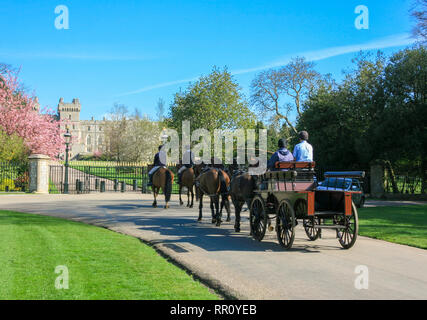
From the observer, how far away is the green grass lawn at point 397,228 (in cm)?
1059

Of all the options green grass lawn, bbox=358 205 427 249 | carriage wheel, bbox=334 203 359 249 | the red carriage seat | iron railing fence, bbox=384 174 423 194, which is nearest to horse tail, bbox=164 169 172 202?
green grass lawn, bbox=358 205 427 249

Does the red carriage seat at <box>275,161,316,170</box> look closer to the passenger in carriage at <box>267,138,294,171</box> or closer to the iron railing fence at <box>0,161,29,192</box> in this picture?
the passenger in carriage at <box>267,138,294,171</box>

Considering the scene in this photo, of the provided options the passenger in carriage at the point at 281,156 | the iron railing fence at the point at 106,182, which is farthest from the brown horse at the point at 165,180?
the passenger in carriage at the point at 281,156

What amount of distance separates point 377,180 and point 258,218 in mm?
21821

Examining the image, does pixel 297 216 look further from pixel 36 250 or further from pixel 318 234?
pixel 36 250

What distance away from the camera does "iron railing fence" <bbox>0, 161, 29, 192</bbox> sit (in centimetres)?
2886

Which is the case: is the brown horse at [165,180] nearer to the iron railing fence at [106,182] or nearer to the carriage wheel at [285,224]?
the iron railing fence at [106,182]

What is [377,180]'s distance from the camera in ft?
96.2

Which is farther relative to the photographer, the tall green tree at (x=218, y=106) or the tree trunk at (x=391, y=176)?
the tall green tree at (x=218, y=106)

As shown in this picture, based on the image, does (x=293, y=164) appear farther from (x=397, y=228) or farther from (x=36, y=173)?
(x=36, y=173)

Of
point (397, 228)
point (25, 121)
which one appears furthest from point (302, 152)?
point (25, 121)

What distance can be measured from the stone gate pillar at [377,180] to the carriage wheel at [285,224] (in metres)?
22.2

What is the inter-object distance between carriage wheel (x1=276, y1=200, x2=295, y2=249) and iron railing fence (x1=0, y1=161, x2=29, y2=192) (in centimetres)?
2467

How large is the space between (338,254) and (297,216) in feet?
3.90
